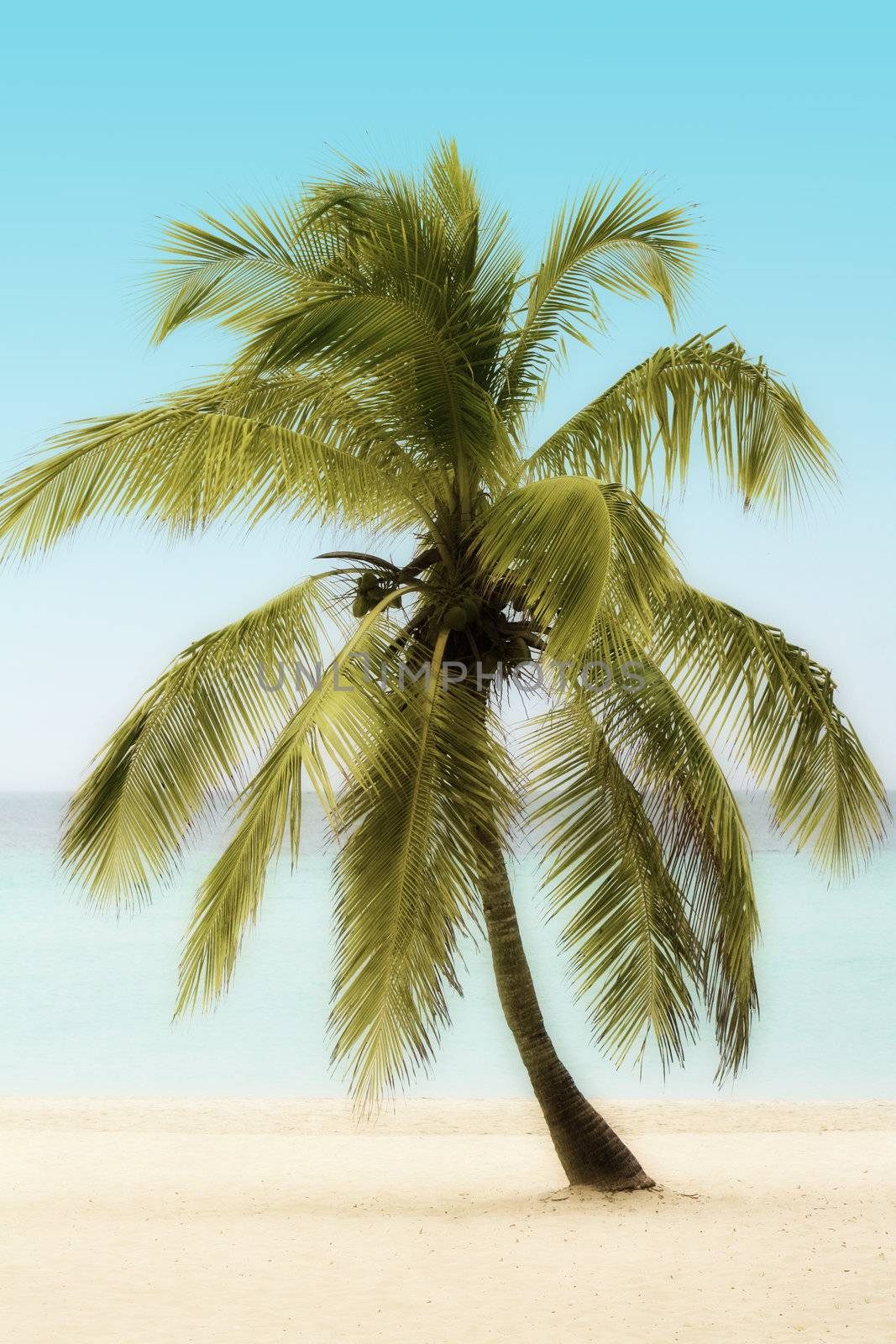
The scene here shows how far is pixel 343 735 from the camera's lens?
538 cm

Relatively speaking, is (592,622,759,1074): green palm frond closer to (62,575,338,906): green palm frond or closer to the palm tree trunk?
the palm tree trunk

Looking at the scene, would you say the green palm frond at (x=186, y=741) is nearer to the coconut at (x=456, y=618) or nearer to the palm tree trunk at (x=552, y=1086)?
the coconut at (x=456, y=618)

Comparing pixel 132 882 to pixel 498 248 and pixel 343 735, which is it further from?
pixel 498 248

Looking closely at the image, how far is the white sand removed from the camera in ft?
17.7

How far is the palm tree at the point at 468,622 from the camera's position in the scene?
20.2 feet

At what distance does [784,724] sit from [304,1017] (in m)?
17.1

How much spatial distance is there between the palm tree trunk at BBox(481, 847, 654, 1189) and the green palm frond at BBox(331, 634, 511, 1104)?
4.37 ft

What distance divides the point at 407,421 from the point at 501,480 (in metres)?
0.59

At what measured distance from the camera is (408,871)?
18.6 ft

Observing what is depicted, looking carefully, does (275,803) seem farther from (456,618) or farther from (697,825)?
A: (697,825)

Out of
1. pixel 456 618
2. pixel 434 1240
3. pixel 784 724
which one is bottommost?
pixel 434 1240

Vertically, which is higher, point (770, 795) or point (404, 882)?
point (770, 795)

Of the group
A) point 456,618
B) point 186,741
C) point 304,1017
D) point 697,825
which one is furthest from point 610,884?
point 304,1017

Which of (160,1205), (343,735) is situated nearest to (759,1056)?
(160,1205)
